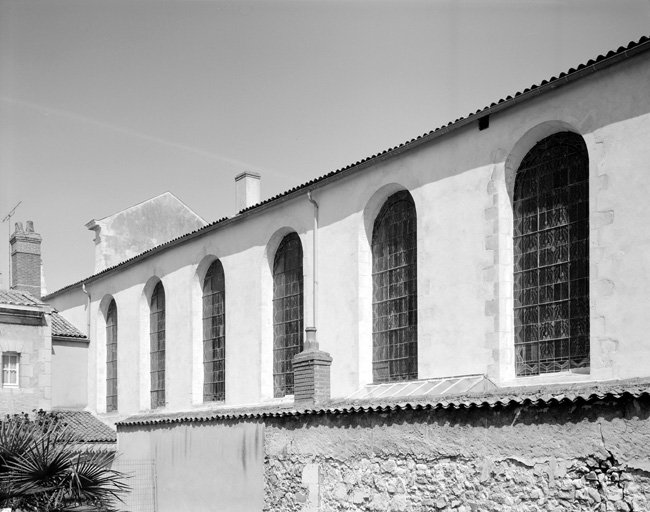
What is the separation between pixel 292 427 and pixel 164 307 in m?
11.8

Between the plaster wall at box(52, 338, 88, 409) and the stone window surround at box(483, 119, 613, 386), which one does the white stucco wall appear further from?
the plaster wall at box(52, 338, 88, 409)

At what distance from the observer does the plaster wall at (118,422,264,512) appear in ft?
51.5

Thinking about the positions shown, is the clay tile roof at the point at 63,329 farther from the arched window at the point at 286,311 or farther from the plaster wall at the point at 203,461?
the arched window at the point at 286,311

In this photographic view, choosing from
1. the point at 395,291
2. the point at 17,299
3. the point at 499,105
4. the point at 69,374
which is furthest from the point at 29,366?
the point at 499,105

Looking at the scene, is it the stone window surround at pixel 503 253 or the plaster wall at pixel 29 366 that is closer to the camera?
the stone window surround at pixel 503 253

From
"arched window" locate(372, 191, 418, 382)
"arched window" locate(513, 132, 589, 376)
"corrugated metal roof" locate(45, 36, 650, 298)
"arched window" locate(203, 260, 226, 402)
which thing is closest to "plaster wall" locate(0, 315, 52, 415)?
"arched window" locate(203, 260, 226, 402)

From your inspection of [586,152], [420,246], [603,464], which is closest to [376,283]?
[420,246]

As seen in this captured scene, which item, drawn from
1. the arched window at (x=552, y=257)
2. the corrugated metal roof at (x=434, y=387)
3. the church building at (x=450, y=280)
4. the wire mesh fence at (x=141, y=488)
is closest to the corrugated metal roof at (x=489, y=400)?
the church building at (x=450, y=280)

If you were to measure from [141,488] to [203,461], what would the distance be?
2937mm

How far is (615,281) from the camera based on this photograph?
12844 millimetres

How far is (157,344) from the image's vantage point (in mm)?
25891

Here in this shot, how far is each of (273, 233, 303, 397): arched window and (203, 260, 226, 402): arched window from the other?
226 centimetres

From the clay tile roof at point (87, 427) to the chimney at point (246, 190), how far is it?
25.9 feet

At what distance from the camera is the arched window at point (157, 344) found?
A: 25.5m
